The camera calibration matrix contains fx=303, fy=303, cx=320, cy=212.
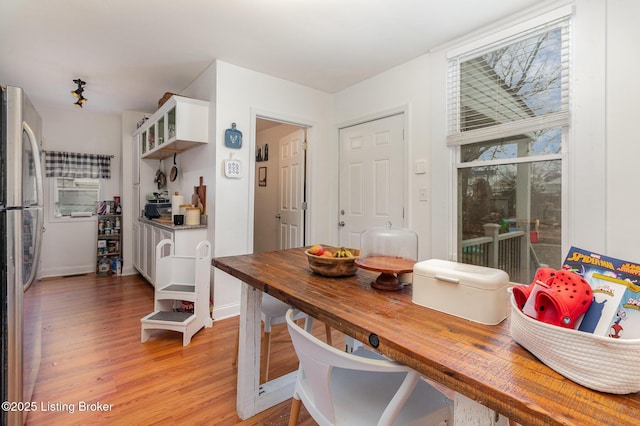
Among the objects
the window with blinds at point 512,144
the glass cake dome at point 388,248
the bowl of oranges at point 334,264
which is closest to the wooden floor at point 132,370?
the bowl of oranges at point 334,264

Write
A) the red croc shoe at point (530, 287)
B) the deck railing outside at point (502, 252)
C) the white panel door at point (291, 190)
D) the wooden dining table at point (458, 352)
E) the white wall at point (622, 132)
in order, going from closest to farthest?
the wooden dining table at point (458, 352), the red croc shoe at point (530, 287), the white wall at point (622, 132), the deck railing outside at point (502, 252), the white panel door at point (291, 190)

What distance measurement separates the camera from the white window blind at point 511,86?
201 centimetres

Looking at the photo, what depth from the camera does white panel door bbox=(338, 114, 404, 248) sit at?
302cm

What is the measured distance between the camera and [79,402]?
1723 millimetres

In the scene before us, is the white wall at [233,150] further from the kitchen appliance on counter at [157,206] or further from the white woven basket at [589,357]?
the white woven basket at [589,357]

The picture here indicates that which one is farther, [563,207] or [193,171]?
[193,171]

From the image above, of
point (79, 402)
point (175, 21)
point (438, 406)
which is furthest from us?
point (175, 21)

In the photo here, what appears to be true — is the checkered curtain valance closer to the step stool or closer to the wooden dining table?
the step stool

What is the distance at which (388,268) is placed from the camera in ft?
3.70

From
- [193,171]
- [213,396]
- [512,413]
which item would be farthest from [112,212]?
[512,413]

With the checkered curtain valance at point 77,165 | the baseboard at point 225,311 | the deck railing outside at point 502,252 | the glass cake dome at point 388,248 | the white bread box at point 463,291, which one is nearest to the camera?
the white bread box at point 463,291

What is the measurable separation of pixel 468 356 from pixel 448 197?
2.10 meters

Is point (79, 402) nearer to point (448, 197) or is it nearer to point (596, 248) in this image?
point (448, 197)

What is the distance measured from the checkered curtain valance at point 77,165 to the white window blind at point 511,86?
197 inches
